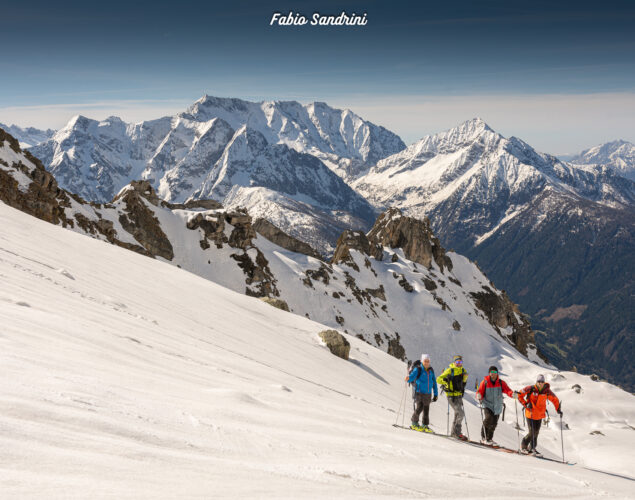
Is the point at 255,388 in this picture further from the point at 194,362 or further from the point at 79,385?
the point at 79,385

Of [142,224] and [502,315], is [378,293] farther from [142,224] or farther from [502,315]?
[142,224]

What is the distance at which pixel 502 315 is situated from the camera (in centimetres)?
8969

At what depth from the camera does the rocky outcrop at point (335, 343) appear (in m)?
22.6

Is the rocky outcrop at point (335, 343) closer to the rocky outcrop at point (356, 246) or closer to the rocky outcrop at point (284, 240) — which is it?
the rocky outcrop at point (284, 240)

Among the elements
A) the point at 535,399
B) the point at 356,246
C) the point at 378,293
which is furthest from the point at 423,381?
the point at 356,246

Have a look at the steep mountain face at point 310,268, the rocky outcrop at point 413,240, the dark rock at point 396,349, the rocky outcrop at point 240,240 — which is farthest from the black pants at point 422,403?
the rocky outcrop at point 413,240

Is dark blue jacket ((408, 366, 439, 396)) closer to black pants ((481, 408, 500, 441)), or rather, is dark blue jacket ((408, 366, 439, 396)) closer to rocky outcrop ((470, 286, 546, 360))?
black pants ((481, 408, 500, 441))

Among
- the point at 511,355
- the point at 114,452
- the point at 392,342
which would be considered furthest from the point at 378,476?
the point at 511,355

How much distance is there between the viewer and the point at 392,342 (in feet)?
207

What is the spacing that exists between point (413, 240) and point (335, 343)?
74.7 metres

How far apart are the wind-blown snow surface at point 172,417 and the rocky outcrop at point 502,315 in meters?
79.4

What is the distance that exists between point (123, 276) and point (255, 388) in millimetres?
10726

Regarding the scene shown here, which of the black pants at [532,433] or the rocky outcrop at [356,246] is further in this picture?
the rocky outcrop at [356,246]

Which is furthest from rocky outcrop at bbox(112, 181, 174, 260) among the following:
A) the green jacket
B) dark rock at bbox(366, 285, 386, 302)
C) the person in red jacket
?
the person in red jacket
